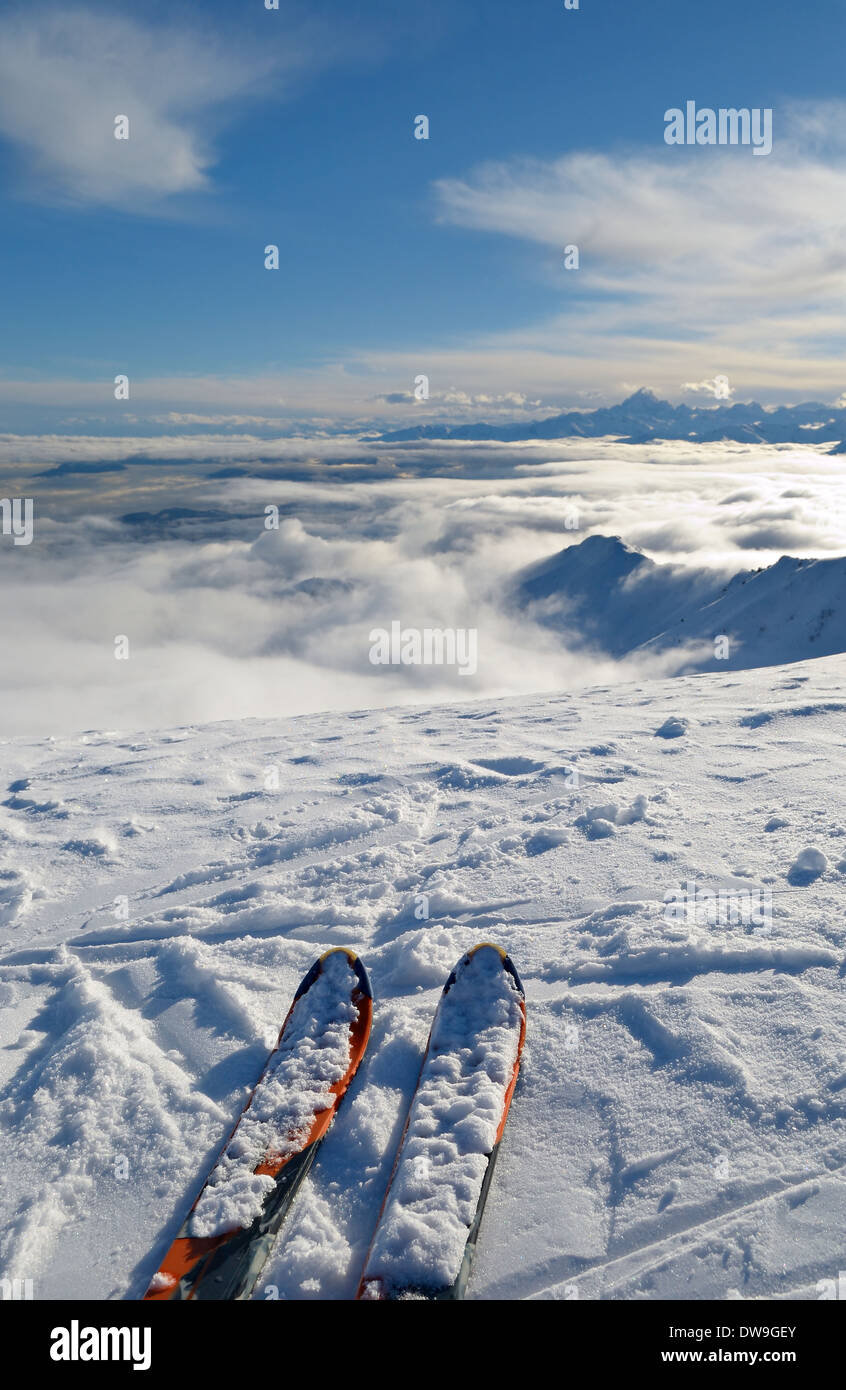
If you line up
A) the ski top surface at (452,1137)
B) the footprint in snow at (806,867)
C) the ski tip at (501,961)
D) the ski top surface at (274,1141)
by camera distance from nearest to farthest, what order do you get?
1. the ski top surface at (452,1137)
2. the ski top surface at (274,1141)
3. the ski tip at (501,961)
4. the footprint in snow at (806,867)

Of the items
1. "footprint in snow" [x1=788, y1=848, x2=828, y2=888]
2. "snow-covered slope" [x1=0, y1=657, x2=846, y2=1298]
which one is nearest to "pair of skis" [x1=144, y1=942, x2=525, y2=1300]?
"snow-covered slope" [x1=0, y1=657, x2=846, y2=1298]

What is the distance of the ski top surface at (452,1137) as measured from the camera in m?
3.76

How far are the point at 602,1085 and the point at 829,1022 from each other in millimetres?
1799

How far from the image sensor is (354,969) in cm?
596

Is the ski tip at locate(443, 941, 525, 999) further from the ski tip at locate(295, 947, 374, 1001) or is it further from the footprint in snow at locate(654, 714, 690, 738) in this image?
the footprint in snow at locate(654, 714, 690, 738)

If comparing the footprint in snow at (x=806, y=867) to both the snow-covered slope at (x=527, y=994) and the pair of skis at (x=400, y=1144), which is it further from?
the pair of skis at (x=400, y=1144)

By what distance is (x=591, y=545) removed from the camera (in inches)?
6161

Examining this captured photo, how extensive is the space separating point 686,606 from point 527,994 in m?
112

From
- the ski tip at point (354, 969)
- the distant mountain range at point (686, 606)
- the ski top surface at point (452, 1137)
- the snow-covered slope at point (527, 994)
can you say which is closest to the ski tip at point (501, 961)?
the ski top surface at point (452, 1137)

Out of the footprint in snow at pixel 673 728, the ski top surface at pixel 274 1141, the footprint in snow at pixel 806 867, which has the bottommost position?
the ski top surface at pixel 274 1141

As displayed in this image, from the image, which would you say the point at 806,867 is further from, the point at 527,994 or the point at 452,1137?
the point at 452,1137

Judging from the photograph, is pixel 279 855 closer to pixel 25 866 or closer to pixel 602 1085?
pixel 25 866

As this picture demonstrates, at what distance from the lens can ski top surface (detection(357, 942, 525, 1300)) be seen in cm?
376
